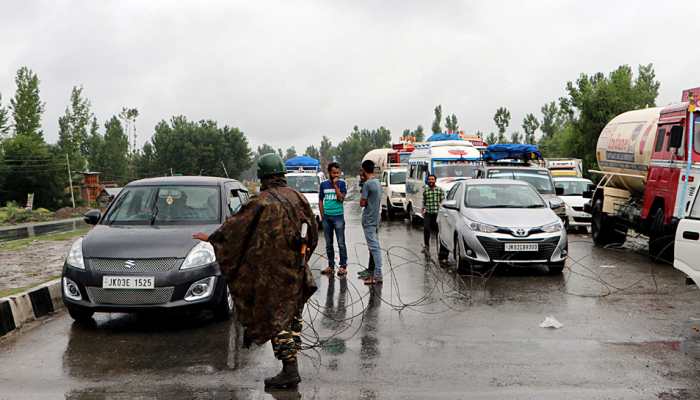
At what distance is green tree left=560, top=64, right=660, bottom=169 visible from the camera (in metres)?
44.8

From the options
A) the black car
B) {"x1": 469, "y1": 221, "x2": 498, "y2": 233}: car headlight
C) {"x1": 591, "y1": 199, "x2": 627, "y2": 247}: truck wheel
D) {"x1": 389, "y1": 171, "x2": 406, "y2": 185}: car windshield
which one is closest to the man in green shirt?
{"x1": 469, "y1": 221, "x2": 498, "y2": 233}: car headlight

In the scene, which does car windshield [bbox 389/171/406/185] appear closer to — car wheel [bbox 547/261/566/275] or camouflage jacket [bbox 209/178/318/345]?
car wheel [bbox 547/261/566/275]

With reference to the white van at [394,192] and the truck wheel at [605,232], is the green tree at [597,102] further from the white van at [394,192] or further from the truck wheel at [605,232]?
the truck wheel at [605,232]

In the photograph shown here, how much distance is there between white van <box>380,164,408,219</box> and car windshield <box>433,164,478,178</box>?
376 centimetres

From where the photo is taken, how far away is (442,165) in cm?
2159

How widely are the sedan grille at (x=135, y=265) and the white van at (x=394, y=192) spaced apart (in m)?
18.4

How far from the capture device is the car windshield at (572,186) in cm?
2109

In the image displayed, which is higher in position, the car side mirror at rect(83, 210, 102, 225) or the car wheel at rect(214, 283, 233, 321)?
the car side mirror at rect(83, 210, 102, 225)

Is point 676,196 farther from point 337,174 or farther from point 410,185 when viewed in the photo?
point 410,185

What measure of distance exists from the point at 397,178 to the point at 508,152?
5.72 metres

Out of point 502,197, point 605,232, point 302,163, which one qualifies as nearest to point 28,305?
point 502,197

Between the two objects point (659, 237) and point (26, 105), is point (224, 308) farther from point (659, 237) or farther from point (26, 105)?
point (26, 105)

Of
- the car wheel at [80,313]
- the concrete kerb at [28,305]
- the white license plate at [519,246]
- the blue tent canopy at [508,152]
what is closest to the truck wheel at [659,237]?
the white license plate at [519,246]

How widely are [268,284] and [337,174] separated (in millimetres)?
5981
